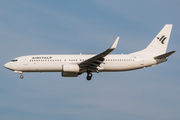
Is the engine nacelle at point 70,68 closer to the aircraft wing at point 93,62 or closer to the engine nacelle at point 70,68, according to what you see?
the engine nacelle at point 70,68

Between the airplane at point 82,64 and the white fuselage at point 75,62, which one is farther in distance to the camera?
the white fuselage at point 75,62

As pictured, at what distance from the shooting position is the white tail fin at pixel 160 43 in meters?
42.2

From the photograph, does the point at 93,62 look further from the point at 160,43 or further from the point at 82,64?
the point at 160,43

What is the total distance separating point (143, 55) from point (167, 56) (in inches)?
128

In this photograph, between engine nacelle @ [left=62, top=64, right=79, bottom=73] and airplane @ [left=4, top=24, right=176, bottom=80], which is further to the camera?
airplane @ [left=4, top=24, right=176, bottom=80]

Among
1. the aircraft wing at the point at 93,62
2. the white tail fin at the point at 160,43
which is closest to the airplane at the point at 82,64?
the aircraft wing at the point at 93,62

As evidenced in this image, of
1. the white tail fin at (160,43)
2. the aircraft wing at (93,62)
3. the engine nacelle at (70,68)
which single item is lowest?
the engine nacelle at (70,68)

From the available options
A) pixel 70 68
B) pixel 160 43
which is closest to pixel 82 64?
pixel 70 68

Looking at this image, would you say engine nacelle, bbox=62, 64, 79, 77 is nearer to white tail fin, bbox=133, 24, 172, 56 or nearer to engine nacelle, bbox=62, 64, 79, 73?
engine nacelle, bbox=62, 64, 79, 73

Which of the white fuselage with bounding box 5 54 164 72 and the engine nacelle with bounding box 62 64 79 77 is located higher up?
the white fuselage with bounding box 5 54 164 72

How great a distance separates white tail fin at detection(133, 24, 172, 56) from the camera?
139 feet

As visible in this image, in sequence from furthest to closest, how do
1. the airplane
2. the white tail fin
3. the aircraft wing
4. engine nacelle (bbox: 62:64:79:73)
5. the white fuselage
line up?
the white tail fin < the white fuselage < the airplane < engine nacelle (bbox: 62:64:79:73) < the aircraft wing

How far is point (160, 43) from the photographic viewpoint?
42.7m

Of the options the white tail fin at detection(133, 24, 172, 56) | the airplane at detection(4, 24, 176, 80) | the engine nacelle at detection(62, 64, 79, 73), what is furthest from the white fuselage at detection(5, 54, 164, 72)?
the white tail fin at detection(133, 24, 172, 56)
